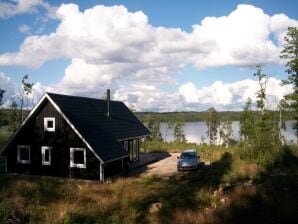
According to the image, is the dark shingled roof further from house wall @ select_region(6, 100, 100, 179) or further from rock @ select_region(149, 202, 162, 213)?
rock @ select_region(149, 202, 162, 213)

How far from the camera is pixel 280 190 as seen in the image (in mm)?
16844

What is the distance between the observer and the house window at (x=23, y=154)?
1081 inches

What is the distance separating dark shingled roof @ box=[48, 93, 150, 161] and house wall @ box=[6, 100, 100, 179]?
645 mm

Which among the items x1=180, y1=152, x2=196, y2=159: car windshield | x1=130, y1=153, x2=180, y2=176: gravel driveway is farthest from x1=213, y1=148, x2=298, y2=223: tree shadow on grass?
x1=180, y1=152, x2=196, y2=159: car windshield

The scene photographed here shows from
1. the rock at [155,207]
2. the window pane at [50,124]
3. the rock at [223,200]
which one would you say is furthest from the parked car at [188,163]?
the rock at [155,207]

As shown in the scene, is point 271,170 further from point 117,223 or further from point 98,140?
point 117,223

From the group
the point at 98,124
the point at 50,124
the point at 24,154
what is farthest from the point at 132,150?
the point at 24,154

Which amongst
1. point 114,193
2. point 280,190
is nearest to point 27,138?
point 114,193

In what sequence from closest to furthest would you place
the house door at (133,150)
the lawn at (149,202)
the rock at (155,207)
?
the lawn at (149,202) → the rock at (155,207) → the house door at (133,150)

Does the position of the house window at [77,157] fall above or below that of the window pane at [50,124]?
below

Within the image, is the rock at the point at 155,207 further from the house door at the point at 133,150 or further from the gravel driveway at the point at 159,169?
the house door at the point at 133,150

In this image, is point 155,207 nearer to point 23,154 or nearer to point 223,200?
point 223,200

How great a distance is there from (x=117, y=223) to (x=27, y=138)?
17.0 metres

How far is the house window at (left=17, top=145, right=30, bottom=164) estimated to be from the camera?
27.5 m
